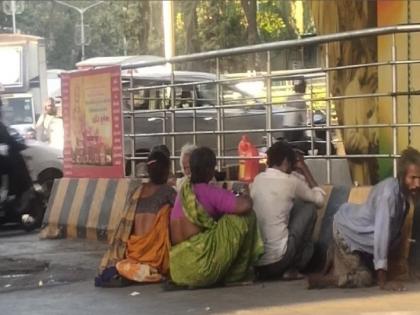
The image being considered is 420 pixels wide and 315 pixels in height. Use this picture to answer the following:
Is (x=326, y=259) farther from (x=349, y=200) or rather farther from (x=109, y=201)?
(x=109, y=201)

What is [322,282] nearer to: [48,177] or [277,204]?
[277,204]

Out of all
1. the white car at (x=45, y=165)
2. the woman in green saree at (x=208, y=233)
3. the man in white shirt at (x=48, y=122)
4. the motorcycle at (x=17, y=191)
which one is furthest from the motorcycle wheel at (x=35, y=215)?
the woman in green saree at (x=208, y=233)

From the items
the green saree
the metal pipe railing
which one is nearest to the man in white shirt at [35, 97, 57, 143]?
the metal pipe railing

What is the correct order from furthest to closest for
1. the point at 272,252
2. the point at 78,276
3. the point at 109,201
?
1. the point at 109,201
2. the point at 78,276
3. the point at 272,252

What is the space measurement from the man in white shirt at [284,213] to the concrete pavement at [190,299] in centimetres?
19

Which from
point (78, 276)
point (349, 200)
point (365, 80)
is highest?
point (365, 80)

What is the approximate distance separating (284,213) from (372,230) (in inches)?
33.7

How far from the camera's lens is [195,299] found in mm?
7262

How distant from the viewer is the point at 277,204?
7.81 meters

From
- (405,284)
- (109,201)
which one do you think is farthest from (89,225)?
(405,284)

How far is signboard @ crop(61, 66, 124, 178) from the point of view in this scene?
439 inches

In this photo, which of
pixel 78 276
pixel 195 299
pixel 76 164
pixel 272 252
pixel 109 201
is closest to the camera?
pixel 195 299

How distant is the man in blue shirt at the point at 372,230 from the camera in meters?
7.02

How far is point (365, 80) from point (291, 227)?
382 centimetres
